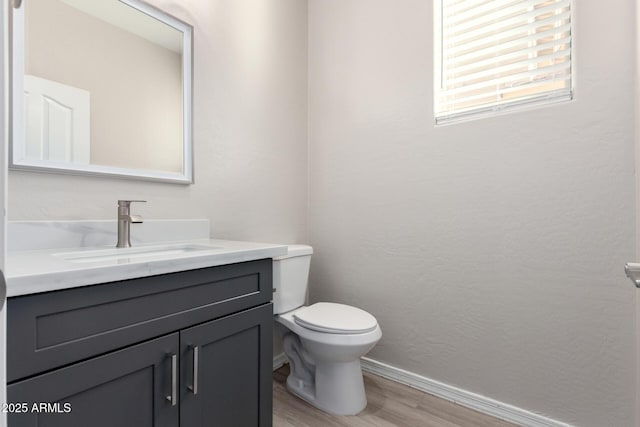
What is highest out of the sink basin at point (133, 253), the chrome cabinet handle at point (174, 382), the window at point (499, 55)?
the window at point (499, 55)

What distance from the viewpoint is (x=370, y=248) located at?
76.6 inches

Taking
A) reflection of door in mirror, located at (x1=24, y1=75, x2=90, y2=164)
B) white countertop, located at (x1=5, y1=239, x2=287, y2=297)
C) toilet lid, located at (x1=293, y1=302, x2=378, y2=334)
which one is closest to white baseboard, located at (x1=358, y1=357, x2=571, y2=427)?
toilet lid, located at (x1=293, y1=302, x2=378, y2=334)

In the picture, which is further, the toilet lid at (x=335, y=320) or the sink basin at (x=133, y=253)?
the toilet lid at (x=335, y=320)

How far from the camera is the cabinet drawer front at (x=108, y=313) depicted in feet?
2.13

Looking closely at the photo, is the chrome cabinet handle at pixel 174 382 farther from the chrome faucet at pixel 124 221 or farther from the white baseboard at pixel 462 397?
the white baseboard at pixel 462 397

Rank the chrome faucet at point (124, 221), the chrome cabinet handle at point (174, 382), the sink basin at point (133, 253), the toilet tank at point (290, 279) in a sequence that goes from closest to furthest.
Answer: the chrome cabinet handle at point (174, 382) < the sink basin at point (133, 253) < the chrome faucet at point (124, 221) < the toilet tank at point (290, 279)

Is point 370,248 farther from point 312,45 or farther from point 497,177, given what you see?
point 312,45

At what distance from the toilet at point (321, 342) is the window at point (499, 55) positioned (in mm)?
1123

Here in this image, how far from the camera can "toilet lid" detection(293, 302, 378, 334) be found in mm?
1481

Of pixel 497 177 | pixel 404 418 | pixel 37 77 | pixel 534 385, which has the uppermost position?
pixel 37 77

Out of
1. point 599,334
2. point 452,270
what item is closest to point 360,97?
point 452,270

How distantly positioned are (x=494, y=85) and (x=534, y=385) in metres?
1.42

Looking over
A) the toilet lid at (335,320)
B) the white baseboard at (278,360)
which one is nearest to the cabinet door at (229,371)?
the toilet lid at (335,320)

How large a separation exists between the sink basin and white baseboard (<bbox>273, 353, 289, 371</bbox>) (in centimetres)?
102
